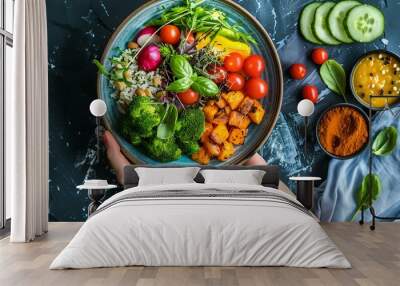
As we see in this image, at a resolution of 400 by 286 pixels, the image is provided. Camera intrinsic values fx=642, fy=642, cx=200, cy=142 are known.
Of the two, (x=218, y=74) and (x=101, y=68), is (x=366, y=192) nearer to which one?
(x=218, y=74)

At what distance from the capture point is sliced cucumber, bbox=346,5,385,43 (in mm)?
7609

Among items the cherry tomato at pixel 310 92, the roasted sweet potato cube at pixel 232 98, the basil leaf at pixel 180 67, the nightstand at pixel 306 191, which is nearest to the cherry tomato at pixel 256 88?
the roasted sweet potato cube at pixel 232 98

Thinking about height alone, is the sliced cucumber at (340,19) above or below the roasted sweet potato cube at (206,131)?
above

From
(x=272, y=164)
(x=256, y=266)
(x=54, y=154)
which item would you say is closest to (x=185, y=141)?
(x=272, y=164)

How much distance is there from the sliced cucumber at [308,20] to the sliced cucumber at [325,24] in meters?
0.05

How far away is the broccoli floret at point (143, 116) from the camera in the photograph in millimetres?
7340

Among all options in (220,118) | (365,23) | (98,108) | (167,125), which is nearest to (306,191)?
(220,118)

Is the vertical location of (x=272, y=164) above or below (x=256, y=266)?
above

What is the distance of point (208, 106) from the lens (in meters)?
7.49

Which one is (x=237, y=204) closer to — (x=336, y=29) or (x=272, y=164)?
(x=272, y=164)

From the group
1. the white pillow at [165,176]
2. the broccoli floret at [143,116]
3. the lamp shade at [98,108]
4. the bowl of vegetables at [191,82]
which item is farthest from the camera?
the bowl of vegetables at [191,82]

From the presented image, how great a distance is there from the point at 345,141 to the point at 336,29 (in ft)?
4.38

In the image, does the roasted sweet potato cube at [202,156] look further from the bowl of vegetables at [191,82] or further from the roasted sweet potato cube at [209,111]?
the roasted sweet potato cube at [209,111]

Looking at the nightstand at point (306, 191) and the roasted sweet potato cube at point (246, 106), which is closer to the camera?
the nightstand at point (306, 191)
